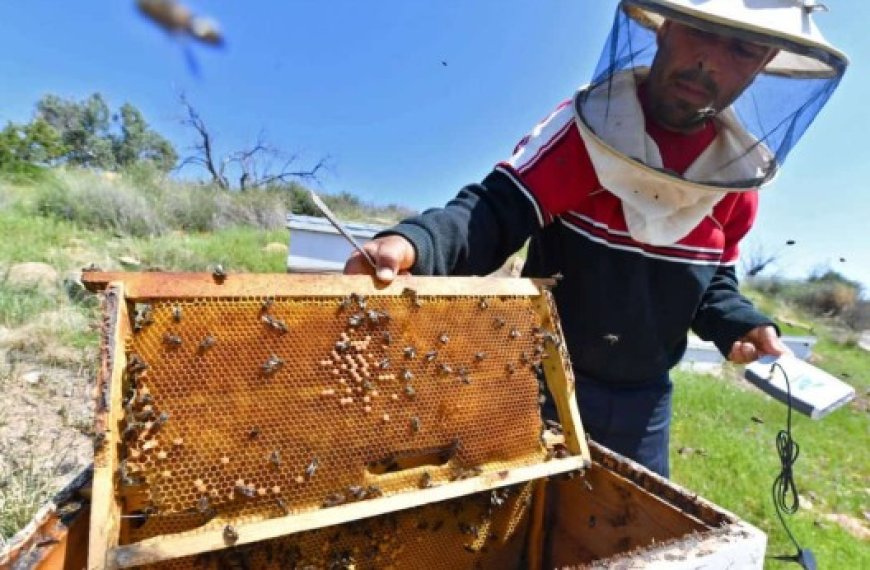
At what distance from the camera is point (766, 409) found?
10.1 m

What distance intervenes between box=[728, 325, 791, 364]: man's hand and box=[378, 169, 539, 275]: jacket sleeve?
3.30 feet

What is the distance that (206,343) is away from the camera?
1589 millimetres

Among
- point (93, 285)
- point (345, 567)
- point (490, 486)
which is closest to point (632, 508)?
point (490, 486)

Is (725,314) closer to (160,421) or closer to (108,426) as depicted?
(160,421)

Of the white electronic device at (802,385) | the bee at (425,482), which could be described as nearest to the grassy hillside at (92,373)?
the bee at (425,482)

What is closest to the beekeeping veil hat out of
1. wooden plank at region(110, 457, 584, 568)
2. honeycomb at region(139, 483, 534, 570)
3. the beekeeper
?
the beekeeper

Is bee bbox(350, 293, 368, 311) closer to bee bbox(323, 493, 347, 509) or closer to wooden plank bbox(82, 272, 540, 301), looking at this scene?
wooden plank bbox(82, 272, 540, 301)

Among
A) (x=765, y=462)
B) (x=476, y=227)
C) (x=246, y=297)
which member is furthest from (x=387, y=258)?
(x=765, y=462)

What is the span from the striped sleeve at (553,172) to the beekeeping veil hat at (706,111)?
0.08 m

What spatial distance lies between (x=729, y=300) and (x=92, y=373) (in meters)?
5.13

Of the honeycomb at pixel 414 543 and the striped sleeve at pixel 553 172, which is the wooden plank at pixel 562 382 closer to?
the honeycomb at pixel 414 543

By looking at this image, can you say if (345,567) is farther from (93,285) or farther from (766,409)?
(766,409)

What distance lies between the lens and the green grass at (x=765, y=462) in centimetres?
539

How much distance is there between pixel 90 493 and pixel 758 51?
2781 millimetres
